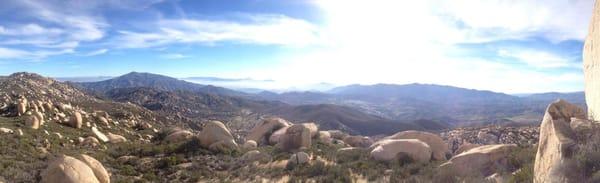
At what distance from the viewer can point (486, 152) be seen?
1625cm

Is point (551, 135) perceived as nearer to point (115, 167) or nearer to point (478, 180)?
point (478, 180)

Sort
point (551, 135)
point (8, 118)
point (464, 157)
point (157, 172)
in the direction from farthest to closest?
1. point (8, 118)
2. point (157, 172)
3. point (464, 157)
4. point (551, 135)

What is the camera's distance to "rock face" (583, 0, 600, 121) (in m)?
10.7

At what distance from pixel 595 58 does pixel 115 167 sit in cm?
2323

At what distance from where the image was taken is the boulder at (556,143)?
26.6 feet

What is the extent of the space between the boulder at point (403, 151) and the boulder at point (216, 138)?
12661 mm

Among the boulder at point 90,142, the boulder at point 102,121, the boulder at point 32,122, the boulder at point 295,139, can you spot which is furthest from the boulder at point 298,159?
the boulder at point 102,121

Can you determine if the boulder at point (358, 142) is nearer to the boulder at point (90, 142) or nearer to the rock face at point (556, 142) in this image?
the boulder at point (90, 142)

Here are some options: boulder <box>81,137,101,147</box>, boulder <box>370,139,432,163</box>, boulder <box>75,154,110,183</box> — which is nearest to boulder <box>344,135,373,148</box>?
boulder <box>370,139,432,163</box>

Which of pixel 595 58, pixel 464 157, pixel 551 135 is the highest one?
pixel 595 58

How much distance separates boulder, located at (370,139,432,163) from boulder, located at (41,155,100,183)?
47.0ft

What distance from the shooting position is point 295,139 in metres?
29.8

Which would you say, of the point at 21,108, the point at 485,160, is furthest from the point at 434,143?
the point at 21,108

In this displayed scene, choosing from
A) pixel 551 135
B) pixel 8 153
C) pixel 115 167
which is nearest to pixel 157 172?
pixel 115 167
